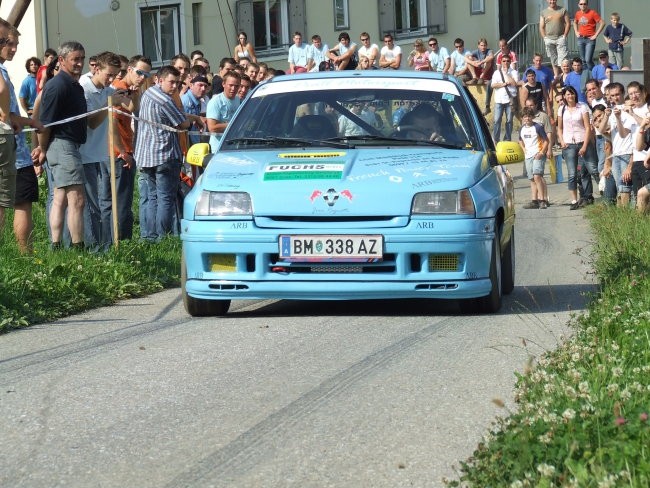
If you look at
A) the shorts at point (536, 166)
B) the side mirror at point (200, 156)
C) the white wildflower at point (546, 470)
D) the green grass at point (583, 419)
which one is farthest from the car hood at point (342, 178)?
the shorts at point (536, 166)

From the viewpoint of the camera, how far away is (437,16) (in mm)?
40188

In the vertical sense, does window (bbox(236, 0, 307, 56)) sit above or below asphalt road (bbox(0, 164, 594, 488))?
above

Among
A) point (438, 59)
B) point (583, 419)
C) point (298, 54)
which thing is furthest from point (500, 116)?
point (583, 419)

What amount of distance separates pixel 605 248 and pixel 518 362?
5626 millimetres

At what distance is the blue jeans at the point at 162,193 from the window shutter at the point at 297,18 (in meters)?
27.3

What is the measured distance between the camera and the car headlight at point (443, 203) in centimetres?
914

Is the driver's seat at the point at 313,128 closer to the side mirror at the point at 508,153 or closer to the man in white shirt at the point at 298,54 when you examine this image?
the side mirror at the point at 508,153

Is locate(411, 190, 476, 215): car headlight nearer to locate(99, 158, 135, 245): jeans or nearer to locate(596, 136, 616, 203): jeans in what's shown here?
locate(99, 158, 135, 245): jeans

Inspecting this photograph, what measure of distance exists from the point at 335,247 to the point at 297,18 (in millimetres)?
33317

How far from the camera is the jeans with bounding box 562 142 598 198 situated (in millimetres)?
21719

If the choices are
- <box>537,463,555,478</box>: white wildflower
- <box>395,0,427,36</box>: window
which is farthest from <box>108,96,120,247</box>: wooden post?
<box>395,0,427,36</box>: window

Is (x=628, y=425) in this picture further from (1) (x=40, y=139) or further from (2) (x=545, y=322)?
(1) (x=40, y=139)

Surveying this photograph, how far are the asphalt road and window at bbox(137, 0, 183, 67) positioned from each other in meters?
31.7

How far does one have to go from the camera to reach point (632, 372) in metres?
6.36
